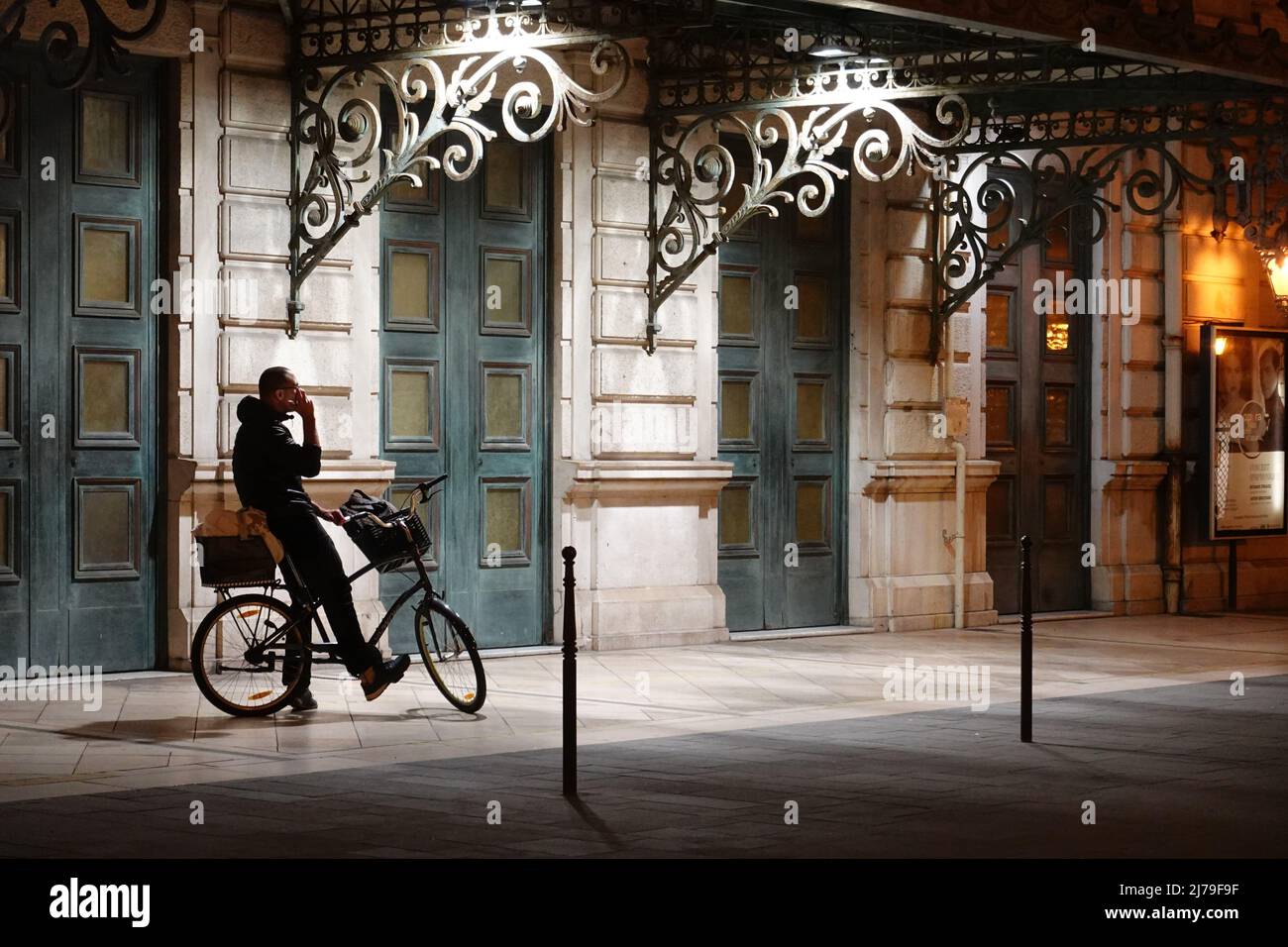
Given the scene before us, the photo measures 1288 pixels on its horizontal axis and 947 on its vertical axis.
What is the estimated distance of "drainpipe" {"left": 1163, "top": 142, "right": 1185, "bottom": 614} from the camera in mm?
18156

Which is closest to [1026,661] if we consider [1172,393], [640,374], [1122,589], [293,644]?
[293,644]

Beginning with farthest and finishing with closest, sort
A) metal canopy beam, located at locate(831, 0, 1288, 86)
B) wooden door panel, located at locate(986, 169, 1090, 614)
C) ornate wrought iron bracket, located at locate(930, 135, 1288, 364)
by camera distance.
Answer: wooden door panel, located at locate(986, 169, 1090, 614), ornate wrought iron bracket, located at locate(930, 135, 1288, 364), metal canopy beam, located at locate(831, 0, 1288, 86)

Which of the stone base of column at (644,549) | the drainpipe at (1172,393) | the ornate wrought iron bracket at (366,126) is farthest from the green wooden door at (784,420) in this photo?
the drainpipe at (1172,393)

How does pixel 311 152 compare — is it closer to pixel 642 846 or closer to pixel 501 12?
pixel 501 12

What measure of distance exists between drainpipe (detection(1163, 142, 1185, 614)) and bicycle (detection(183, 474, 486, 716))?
9.14 meters

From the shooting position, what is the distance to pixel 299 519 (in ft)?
33.7

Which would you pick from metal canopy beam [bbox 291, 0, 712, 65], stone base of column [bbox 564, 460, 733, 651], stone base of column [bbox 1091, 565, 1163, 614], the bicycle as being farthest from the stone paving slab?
metal canopy beam [bbox 291, 0, 712, 65]

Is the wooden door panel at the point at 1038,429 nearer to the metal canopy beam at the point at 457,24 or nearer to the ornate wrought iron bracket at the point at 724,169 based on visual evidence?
the ornate wrought iron bracket at the point at 724,169

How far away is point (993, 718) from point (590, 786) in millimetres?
3060

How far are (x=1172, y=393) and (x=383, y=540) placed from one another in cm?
982

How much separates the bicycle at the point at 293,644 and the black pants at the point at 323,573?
0.07 meters

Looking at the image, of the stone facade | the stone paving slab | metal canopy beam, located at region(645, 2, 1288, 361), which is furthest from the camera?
metal canopy beam, located at region(645, 2, 1288, 361)

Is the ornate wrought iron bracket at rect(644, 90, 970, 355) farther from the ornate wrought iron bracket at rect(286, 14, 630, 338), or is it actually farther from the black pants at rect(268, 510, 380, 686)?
the black pants at rect(268, 510, 380, 686)
